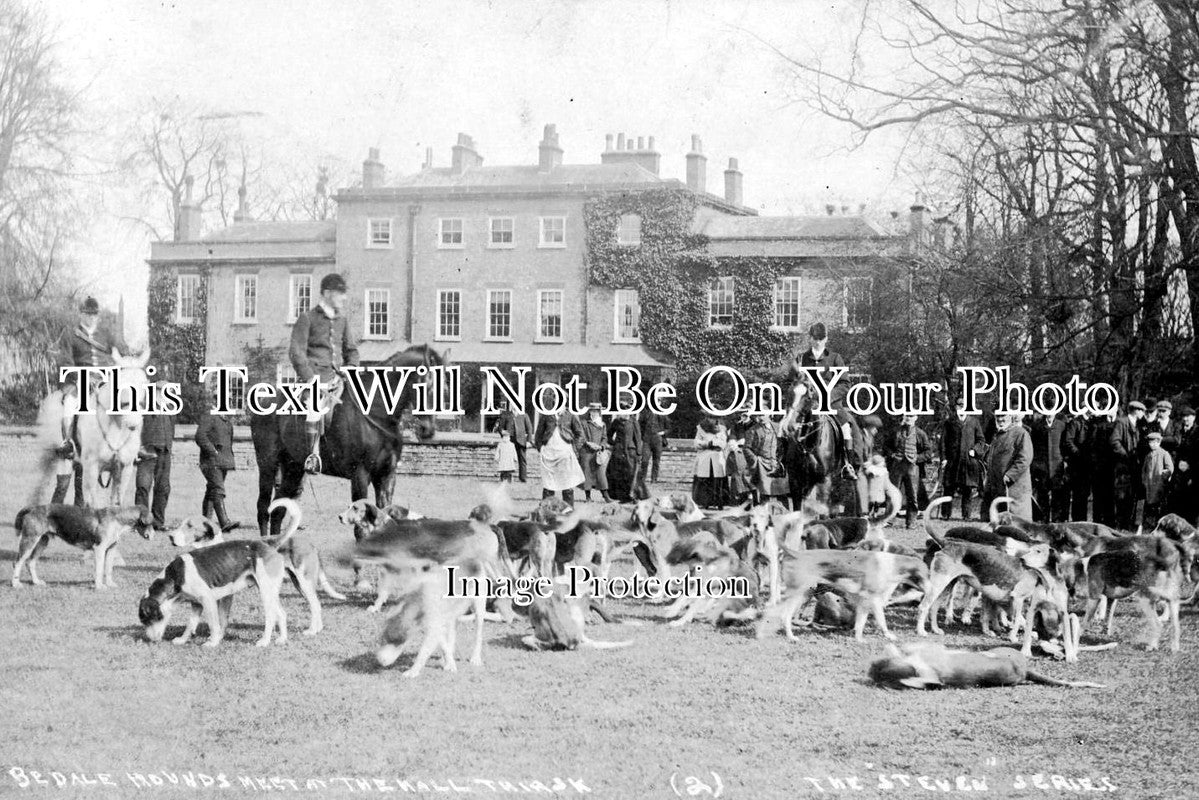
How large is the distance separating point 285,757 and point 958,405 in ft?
19.1

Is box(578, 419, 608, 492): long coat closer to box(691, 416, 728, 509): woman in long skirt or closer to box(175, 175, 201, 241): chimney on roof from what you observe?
box(691, 416, 728, 509): woman in long skirt

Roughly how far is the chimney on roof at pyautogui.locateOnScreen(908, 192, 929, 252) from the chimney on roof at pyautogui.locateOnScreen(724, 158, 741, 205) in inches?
55.9

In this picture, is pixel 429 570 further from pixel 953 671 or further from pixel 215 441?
pixel 215 441

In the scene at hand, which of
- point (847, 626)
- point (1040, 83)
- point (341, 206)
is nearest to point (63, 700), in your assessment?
point (341, 206)

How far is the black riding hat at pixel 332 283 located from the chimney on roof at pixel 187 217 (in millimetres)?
1238

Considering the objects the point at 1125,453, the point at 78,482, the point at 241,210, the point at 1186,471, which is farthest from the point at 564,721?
the point at 1186,471

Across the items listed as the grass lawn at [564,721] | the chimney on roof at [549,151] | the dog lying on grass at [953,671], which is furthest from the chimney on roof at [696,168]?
the dog lying on grass at [953,671]

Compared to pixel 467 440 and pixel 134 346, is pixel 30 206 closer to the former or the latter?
pixel 134 346

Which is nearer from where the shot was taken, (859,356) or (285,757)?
(285,757)

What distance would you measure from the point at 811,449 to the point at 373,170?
426 centimetres

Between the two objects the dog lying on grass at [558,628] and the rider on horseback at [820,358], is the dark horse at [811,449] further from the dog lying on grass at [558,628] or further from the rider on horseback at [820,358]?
the dog lying on grass at [558,628]

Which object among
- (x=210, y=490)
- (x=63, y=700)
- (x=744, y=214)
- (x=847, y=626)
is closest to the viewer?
(x=63, y=700)

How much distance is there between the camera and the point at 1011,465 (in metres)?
9.07

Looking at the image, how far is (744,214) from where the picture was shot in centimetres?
780
